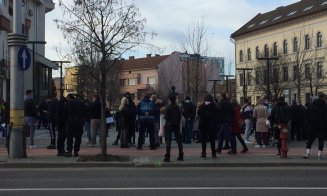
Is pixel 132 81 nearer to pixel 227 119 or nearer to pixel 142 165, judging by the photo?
pixel 227 119

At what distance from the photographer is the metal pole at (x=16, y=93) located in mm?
15992

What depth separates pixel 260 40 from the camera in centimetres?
9144

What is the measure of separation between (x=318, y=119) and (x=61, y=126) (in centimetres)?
754

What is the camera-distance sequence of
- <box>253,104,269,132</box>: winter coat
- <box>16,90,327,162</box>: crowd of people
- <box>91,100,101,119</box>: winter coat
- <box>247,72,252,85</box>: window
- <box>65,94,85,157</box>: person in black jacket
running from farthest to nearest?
1. <box>247,72,252,85</box>: window
2. <box>91,100,101,119</box>: winter coat
3. <box>253,104,269,132</box>: winter coat
4. <box>65,94,85,157</box>: person in black jacket
5. <box>16,90,327,162</box>: crowd of people

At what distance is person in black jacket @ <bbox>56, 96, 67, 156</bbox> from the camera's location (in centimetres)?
1675

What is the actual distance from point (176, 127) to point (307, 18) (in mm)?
68278

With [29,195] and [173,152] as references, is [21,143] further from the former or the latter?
[29,195]

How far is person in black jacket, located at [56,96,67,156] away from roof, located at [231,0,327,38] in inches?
2561

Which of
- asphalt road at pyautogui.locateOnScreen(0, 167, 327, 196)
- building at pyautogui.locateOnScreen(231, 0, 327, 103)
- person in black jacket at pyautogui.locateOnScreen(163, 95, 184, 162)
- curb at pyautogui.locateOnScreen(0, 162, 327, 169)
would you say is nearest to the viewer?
asphalt road at pyautogui.locateOnScreen(0, 167, 327, 196)

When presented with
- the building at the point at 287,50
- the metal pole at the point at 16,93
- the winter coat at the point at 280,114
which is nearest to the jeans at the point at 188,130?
the winter coat at the point at 280,114

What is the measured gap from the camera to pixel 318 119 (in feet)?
53.0

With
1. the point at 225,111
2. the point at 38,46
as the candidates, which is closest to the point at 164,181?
the point at 225,111

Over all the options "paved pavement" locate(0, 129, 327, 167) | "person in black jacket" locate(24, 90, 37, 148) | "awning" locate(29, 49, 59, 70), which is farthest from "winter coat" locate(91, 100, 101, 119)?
"awning" locate(29, 49, 59, 70)

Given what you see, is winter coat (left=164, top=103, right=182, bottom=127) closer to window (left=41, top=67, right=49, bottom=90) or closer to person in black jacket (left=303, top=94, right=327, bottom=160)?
person in black jacket (left=303, top=94, right=327, bottom=160)
